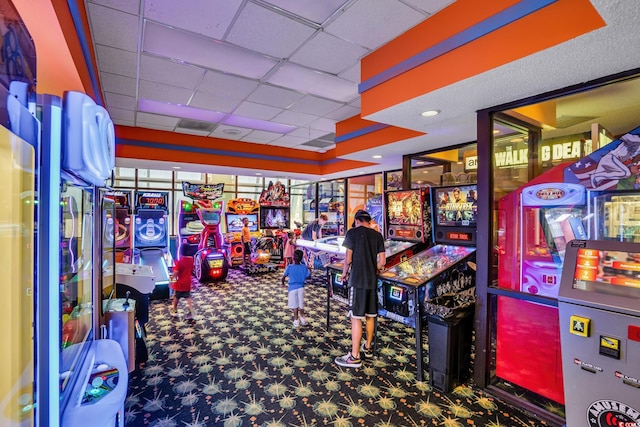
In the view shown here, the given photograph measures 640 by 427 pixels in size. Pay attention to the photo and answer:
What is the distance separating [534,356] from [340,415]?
159 cm

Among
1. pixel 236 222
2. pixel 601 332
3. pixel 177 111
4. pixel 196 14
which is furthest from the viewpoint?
pixel 236 222

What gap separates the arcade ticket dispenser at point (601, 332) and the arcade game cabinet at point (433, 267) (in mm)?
1025

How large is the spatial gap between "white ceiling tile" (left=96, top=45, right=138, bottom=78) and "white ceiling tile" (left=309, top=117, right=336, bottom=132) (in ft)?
8.73

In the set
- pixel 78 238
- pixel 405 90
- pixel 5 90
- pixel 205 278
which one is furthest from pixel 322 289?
pixel 5 90

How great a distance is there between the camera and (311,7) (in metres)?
2.33

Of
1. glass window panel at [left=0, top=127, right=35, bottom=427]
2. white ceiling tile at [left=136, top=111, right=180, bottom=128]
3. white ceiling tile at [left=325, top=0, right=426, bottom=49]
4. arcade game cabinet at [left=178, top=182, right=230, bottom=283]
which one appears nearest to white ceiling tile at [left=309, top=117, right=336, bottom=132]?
white ceiling tile at [left=136, top=111, right=180, bottom=128]

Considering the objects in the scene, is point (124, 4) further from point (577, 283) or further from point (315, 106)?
point (577, 283)

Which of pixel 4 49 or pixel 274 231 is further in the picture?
pixel 274 231

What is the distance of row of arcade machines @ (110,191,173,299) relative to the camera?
555 centimetres

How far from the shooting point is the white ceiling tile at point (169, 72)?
3.27 metres

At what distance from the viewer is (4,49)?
70 cm

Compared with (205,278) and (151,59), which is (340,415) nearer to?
(151,59)

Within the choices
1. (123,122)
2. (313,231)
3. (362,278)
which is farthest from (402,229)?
(123,122)

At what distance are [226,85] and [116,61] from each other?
44.1 inches
